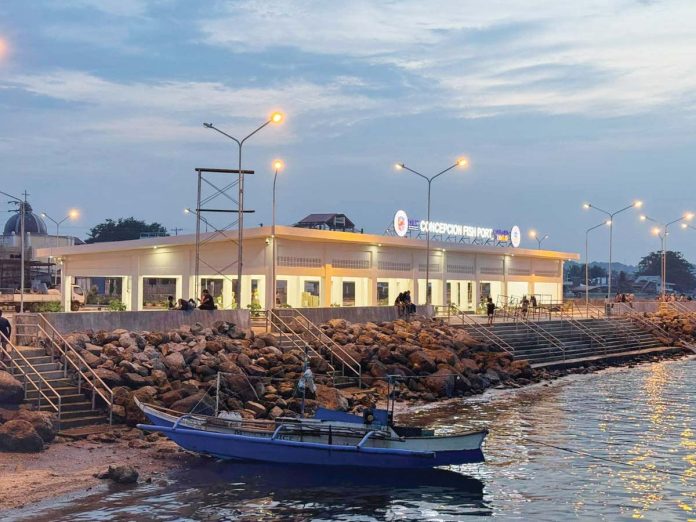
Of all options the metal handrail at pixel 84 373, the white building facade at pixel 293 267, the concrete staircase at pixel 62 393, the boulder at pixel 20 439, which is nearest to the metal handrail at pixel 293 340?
the white building facade at pixel 293 267

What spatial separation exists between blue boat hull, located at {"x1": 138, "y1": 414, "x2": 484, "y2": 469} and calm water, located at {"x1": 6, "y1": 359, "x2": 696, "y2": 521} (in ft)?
0.98

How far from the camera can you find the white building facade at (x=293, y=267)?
52125 millimetres

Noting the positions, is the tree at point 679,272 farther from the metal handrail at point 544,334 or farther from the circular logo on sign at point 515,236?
the metal handrail at point 544,334

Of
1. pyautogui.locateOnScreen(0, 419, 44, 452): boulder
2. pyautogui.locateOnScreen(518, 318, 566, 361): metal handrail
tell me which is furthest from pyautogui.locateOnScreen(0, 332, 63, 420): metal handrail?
pyautogui.locateOnScreen(518, 318, 566, 361): metal handrail

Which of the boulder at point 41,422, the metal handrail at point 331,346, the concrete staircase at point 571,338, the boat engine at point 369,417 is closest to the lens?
the boulder at point 41,422

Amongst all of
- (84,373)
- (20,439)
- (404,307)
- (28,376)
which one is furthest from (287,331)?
(20,439)

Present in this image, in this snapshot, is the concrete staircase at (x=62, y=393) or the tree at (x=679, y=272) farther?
the tree at (x=679, y=272)

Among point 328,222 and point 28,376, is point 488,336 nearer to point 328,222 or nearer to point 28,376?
point 328,222

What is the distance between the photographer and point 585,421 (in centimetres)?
3203

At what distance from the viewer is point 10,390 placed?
25266 millimetres

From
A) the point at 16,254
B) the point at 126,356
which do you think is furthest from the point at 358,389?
the point at 16,254

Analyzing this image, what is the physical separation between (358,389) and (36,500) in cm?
1933

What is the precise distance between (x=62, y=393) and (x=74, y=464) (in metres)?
5.50

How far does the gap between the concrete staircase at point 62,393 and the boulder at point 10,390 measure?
0.36 meters
